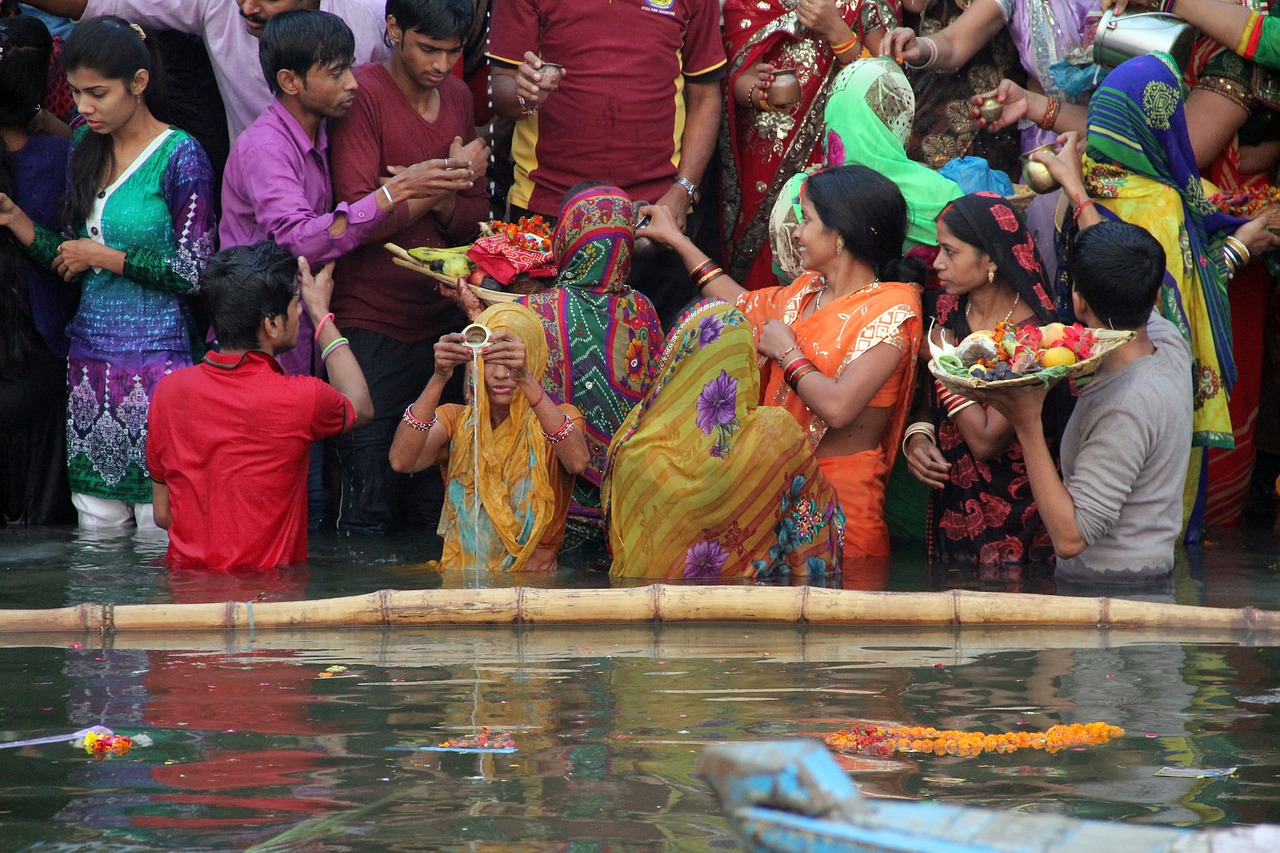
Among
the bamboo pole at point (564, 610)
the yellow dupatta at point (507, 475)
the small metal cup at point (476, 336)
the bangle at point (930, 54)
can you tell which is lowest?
the bamboo pole at point (564, 610)

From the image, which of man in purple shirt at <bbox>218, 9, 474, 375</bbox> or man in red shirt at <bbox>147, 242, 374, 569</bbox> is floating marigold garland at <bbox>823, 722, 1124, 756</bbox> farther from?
man in purple shirt at <bbox>218, 9, 474, 375</bbox>

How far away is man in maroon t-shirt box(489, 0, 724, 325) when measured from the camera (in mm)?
6926

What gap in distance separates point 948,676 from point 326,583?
2525 millimetres

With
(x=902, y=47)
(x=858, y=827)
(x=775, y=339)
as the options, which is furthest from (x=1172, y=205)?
(x=858, y=827)

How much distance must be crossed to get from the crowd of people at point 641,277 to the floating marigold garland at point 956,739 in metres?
1.87

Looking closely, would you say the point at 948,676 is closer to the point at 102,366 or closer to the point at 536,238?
the point at 536,238

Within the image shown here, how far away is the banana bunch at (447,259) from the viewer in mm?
6520

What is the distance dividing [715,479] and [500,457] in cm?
88

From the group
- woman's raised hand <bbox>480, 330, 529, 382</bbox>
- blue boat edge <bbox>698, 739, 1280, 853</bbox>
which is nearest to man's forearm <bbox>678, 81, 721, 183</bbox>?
woman's raised hand <bbox>480, 330, 529, 382</bbox>

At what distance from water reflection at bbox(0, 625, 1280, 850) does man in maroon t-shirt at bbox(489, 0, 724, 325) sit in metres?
2.68

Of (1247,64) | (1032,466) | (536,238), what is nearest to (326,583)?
(536,238)

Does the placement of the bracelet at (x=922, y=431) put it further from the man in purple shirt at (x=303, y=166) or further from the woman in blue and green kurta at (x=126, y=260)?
the woman in blue and green kurta at (x=126, y=260)

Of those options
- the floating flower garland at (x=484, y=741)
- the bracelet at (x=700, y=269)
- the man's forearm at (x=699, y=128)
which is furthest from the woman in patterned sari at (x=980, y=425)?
the floating flower garland at (x=484, y=741)

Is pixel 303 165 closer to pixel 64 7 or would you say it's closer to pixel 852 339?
pixel 64 7
